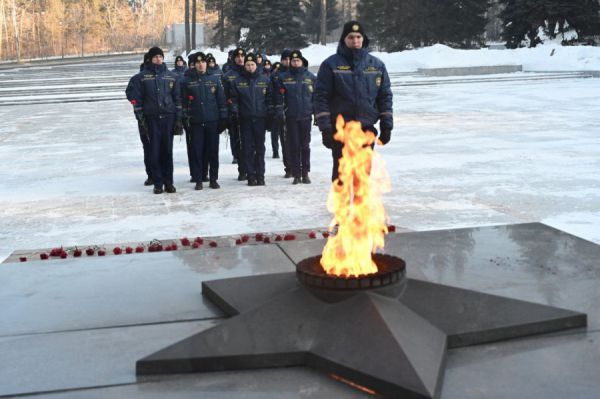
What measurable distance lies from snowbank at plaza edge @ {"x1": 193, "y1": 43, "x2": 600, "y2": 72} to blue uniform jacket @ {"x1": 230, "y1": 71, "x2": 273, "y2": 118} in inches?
1180

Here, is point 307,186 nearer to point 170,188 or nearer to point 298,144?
point 298,144

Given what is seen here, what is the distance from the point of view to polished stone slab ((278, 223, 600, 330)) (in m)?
5.19

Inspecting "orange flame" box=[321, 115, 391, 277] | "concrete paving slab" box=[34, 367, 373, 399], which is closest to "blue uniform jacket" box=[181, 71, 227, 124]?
"orange flame" box=[321, 115, 391, 277]

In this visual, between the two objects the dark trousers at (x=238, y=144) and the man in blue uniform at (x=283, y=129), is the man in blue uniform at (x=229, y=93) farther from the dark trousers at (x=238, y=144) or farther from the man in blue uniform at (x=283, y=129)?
the man in blue uniform at (x=283, y=129)

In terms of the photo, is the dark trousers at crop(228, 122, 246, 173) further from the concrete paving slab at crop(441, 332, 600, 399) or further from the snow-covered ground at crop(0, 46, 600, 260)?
the concrete paving slab at crop(441, 332, 600, 399)

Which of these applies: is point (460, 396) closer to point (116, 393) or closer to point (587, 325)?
point (587, 325)

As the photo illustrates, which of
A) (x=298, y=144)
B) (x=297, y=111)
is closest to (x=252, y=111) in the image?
(x=297, y=111)

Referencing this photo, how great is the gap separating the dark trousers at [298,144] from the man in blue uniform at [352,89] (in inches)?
134

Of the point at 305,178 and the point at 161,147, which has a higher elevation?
the point at 161,147

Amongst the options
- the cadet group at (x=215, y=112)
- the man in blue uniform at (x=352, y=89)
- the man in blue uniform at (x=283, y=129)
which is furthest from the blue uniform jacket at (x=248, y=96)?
the man in blue uniform at (x=352, y=89)

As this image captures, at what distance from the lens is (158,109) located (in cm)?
1011

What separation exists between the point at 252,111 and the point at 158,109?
1399mm

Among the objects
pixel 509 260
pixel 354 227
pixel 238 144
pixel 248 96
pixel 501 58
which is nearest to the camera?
pixel 354 227

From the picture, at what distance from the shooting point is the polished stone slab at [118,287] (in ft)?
16.5
